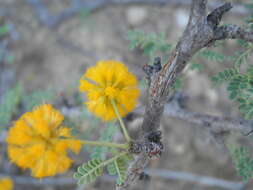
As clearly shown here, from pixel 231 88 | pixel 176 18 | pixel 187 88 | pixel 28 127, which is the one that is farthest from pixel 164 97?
pixel 176 18

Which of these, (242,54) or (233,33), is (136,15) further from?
(233,33)

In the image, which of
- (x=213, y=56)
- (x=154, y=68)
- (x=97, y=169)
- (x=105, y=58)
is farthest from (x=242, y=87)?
(x=105, y=58)

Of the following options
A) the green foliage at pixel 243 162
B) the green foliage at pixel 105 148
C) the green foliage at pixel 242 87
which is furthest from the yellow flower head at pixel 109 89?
the green foliage at pixel 243 162

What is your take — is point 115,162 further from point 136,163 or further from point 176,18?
point 176,18

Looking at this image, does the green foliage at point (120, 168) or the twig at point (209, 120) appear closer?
the green foliage at point (120, 168)

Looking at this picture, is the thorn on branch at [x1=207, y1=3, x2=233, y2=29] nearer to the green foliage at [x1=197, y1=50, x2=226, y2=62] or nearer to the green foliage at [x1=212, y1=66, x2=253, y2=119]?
the green foliage at [x1=212, y1=66, x2=253, y2=119]

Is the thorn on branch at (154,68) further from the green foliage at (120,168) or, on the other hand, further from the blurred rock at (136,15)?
the blurred rock at (136,15)

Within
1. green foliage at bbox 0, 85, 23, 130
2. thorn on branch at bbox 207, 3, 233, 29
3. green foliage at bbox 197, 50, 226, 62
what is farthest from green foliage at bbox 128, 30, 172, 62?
green foliage at bbox 0, 85, 23, 130
